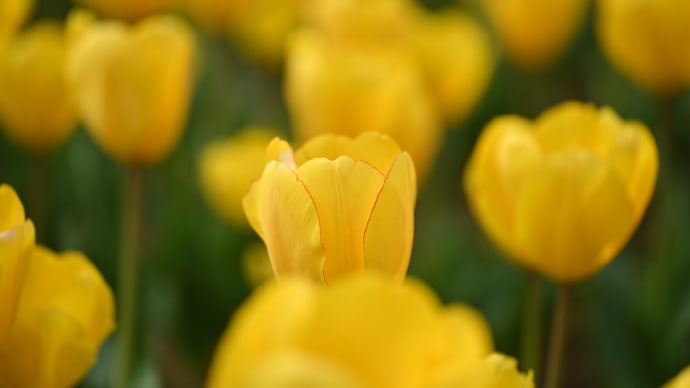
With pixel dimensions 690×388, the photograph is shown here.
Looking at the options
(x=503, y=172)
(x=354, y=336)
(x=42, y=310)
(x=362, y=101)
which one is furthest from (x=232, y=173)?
(x=354, y=336)

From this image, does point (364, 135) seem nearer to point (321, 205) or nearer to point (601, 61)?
point (321, 205)

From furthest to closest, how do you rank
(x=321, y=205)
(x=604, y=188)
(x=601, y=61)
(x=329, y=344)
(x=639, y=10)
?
1. (x=601, y=61)
2. (x=639, y=10)
3. (x=604, y=188)
4. (x=321, y=205)
5. (x=329, y=344)

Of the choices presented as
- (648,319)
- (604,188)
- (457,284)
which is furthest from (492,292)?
(604,188)

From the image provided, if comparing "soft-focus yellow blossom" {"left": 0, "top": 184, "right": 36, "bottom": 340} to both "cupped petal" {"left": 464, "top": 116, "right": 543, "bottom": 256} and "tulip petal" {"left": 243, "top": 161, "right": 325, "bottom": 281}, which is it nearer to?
"tulip petal" {"left": 243, "top": 161, "right": 325, "bottom": 281}

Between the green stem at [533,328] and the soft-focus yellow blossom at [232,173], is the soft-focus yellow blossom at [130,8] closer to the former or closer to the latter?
the soft-focus yellow blossom at [232,173]

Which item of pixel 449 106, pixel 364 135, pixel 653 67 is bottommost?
pixel 449 106

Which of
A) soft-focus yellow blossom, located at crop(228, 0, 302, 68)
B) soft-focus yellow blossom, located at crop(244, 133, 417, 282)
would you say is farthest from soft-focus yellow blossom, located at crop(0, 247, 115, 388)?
soft-focus yellow blossom, located at crop(228, 0, 302, 68)

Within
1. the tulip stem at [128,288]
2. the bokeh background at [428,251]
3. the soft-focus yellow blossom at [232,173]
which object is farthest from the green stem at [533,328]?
the soft-focus yellow blossom at [232,173]
